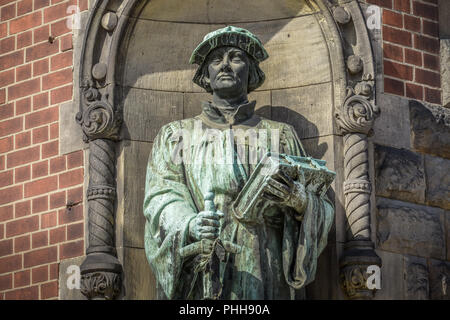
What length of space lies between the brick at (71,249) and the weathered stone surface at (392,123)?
8.02 feet

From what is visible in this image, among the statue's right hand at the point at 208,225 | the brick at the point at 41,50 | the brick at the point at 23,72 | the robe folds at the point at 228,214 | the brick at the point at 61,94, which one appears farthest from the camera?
the brick at the point at 23,72

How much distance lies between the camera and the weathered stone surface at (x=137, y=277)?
37.0 ft

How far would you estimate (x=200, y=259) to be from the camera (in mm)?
10438

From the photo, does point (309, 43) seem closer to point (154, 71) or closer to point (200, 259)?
point (154, 71)

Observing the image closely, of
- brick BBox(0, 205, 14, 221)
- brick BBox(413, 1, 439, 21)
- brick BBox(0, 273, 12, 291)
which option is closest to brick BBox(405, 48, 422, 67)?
brick BBox(413, 1, 439, 21)

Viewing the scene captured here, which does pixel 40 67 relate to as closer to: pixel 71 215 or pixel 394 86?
pixel 71 215

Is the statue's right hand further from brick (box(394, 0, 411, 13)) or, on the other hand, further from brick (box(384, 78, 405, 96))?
brick (box(394, 0, 411, 13))

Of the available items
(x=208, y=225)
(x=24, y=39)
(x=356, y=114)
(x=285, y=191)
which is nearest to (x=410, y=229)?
(x=356, y=114)

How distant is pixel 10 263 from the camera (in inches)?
466

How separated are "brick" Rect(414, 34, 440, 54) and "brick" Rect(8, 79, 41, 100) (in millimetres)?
3099

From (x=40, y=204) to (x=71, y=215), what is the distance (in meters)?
0.34

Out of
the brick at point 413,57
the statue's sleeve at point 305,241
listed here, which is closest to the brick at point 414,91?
the brick at point 413,57

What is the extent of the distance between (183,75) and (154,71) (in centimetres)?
26

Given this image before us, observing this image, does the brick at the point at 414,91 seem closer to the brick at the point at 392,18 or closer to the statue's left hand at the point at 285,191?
the brick at the point at 392,18
